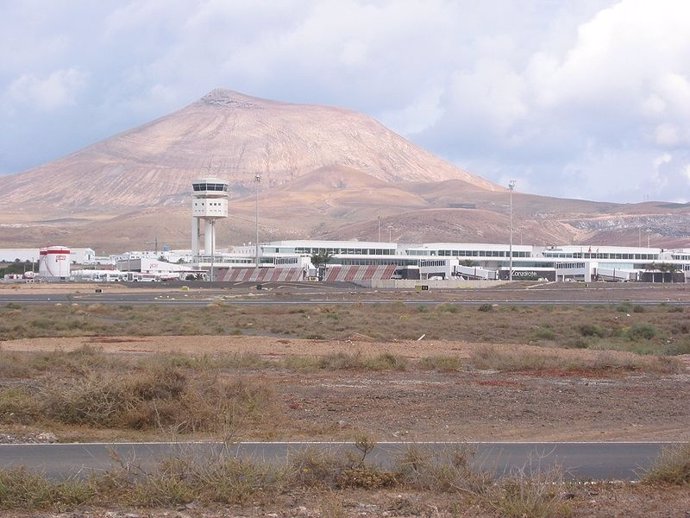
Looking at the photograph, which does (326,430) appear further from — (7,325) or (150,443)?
(7,325)

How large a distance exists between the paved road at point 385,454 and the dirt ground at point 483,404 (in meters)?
1.07

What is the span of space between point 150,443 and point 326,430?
2.94 meters

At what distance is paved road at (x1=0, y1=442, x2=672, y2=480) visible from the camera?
12297 mm

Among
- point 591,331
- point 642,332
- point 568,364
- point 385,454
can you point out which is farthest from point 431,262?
point 385,454

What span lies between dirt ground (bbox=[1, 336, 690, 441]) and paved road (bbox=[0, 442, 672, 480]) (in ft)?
3.52

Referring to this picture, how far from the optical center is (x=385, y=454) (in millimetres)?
13781

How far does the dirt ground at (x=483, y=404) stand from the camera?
1627cm

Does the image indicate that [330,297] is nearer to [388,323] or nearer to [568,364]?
[388,323]

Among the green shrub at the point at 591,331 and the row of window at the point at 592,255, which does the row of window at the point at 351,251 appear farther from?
the green shrub at the point at 591,331

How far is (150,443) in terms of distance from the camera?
14531 millimetres

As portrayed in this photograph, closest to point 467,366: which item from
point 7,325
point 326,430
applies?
point 326,430

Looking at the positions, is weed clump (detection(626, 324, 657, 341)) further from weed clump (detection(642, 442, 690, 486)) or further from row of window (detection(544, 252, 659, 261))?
row of window (detection(544, 252, 659, 261))

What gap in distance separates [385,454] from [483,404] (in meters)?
5.87

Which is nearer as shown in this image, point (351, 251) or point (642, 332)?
point (642, 332)
